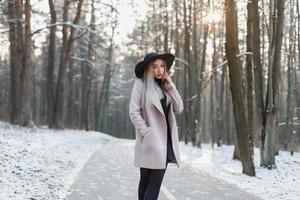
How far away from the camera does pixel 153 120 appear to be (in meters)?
5.44

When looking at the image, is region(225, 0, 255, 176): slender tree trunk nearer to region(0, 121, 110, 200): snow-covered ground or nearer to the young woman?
region(0, 121, 110, 200): snow-covered ground

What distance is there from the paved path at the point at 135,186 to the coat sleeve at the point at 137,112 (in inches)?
148

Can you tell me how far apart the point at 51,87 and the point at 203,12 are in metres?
11.2

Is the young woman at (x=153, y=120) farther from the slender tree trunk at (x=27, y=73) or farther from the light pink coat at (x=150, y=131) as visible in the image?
the slender tree trunk at (x=27, y=73)

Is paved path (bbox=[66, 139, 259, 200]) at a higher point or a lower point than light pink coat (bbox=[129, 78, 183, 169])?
lower

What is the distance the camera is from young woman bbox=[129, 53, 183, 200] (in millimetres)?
5445

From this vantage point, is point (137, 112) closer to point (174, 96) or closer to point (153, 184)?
point (174, 96)

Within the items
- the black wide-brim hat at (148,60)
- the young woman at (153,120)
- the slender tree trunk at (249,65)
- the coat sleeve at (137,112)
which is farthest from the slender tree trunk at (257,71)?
the coat sleeve at (137,112)

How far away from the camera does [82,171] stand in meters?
13.1

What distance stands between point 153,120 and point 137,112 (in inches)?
8.0

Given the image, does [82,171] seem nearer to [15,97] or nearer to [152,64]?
[152,64]

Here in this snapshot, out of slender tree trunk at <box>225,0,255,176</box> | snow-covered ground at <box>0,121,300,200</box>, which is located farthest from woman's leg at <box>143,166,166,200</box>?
slender tree trunk at <box>225,0,255,176</box>

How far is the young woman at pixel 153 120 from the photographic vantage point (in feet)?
17.9

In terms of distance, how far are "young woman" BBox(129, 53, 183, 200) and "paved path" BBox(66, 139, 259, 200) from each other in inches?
137
